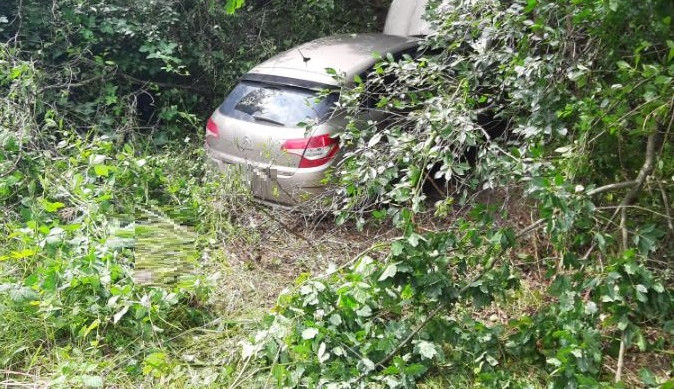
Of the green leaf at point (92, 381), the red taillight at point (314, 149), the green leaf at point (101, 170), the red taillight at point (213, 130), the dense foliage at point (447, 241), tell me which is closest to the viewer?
the dense foliage at point (447, 241)

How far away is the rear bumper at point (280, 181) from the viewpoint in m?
5.04

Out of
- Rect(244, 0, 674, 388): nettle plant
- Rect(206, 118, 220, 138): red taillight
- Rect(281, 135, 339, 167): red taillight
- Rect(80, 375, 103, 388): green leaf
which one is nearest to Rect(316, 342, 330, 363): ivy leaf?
Rect(244, 0, 674, 388): nettle plant

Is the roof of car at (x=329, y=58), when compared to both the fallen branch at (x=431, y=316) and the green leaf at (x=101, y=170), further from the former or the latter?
the fallen branch at (x=431, y=316)

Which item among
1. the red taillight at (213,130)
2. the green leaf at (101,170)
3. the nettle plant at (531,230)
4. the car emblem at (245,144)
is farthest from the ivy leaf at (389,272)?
the red taillight at (213,130)

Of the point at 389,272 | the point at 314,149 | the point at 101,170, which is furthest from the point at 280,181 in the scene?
the point at 389,272

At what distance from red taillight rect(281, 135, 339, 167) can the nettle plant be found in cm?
90

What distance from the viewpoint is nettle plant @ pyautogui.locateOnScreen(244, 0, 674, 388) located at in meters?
2.97

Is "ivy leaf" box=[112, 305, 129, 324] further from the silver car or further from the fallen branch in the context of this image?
the silver car

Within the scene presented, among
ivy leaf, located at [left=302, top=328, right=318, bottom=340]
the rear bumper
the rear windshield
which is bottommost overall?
ivy leaf, located at [left=302, top=328, right=318, bottom=340]

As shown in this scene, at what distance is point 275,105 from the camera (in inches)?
209

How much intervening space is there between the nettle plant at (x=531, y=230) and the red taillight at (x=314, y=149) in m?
0.90

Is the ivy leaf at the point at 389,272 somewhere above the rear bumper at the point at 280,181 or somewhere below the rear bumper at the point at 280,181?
above

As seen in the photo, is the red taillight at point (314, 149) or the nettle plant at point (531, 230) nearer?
the nettle plant at point (531, 230)

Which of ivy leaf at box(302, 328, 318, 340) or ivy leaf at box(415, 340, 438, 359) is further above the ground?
ivy leaf at box(302, 328, 318, 340)
